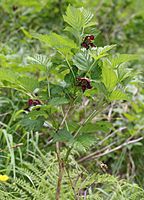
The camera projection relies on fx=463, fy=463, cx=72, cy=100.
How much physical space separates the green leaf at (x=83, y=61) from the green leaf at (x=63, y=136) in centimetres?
22

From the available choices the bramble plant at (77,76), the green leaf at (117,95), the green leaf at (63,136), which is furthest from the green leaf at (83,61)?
the green leaf at (63,136)

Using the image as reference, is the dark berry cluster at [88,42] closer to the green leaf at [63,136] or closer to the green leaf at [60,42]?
the green leaf at [60,42]

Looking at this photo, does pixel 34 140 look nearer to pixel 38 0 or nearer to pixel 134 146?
pixel 134 146

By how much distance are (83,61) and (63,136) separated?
0.24 meters

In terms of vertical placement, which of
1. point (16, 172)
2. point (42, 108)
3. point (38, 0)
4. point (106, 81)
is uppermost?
point (38, 0)

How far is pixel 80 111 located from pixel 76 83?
1213 mm

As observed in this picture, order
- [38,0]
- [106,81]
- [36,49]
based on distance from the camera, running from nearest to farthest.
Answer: [106,81] → [36,49] → [38,0]

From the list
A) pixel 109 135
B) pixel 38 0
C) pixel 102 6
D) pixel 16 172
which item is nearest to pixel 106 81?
pixel 16 172

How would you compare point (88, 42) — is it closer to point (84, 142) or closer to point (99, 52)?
point (99, 52)

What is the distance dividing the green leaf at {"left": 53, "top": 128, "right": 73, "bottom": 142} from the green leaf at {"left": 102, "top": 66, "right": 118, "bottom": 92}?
19 cm

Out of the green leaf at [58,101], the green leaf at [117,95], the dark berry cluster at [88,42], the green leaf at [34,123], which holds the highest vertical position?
the dark berry cluster at [88,42]

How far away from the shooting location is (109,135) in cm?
253

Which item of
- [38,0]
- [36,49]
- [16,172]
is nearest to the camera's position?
[16,172]

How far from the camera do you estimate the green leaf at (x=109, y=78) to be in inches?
52.6
